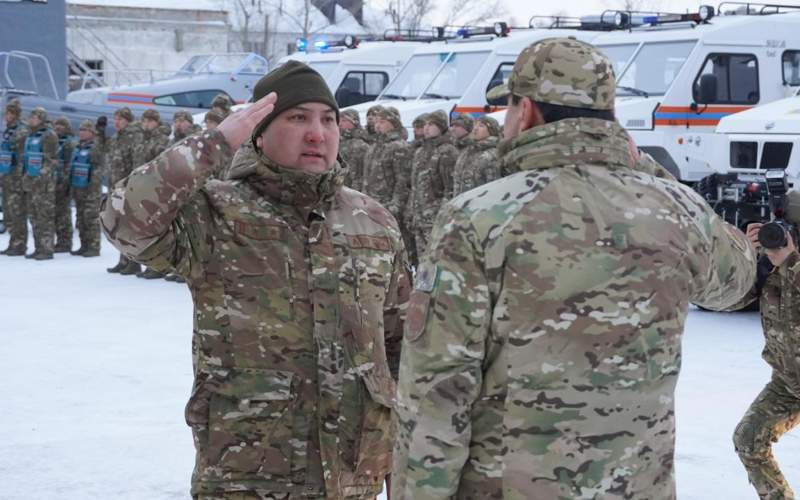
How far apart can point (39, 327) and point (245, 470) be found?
736 cm

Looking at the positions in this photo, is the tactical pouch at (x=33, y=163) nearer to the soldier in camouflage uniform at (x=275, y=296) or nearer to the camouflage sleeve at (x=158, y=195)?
the soldier in camouflage uniform at (x=275, y=296)

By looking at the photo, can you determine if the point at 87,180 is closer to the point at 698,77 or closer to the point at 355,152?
the point at 355,152

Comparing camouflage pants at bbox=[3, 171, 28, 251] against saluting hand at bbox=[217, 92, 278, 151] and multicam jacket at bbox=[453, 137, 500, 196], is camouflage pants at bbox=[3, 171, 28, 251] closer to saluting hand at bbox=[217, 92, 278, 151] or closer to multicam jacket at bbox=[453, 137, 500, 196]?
multicam jacket at bbox=[453, 137, 500, 196]

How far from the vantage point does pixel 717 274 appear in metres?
2.61

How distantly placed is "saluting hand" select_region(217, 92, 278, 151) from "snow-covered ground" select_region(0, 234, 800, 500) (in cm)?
291

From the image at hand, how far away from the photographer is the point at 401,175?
1336 cm

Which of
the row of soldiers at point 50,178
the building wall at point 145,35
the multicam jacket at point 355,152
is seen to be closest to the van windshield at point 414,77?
the multicam jacket at point 355,152

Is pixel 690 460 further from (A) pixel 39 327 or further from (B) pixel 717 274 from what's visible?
(A) pixel 39 327

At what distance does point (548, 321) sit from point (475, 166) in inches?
380

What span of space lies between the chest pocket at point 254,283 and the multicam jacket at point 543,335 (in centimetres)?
58

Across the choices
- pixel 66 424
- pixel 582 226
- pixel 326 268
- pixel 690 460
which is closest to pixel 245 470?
pixel 326 268

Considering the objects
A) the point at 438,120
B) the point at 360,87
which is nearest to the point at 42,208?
the point at 438,120

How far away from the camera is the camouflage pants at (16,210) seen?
48.4 ft

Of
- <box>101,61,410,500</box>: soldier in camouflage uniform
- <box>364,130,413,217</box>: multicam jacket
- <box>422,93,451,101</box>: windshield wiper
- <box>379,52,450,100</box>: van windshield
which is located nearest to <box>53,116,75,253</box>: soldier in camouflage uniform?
<box>364,130,413,217</box>: multicam jacket
